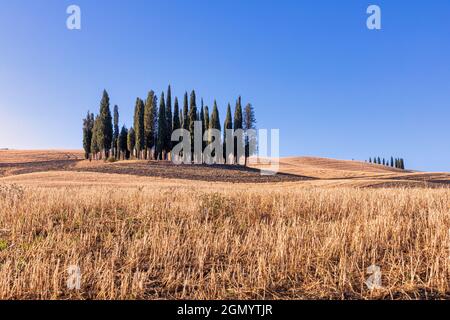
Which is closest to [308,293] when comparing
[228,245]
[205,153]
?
[228,245]

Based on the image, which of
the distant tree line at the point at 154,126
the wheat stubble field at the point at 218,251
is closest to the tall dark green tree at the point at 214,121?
the distant tree line at the point at 154,126

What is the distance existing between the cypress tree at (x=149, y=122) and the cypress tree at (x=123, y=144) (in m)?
6.54

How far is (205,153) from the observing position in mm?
65688

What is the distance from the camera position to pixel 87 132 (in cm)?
7388

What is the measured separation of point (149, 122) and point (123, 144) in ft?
28.5

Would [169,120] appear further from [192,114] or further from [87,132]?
[87,132]

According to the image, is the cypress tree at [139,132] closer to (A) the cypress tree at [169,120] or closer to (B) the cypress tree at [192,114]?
(A) the cypress tree at [169,120]

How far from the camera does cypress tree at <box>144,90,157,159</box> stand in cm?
6475

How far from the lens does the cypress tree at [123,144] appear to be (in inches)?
2694

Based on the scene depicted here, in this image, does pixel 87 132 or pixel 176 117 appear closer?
pixel 176 117

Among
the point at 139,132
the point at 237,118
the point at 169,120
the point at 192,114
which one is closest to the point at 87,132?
the point at 139,132

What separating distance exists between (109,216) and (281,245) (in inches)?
191
